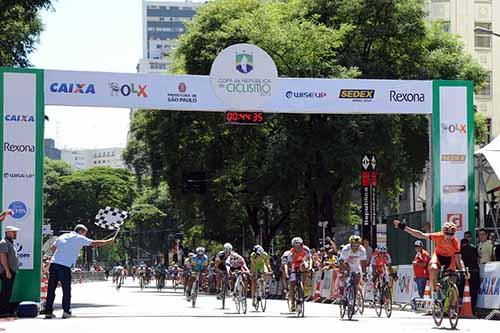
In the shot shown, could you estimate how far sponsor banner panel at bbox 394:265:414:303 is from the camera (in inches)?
1079

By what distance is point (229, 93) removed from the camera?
25672mm

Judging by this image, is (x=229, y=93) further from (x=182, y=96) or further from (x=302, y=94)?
(x=302, y=94)

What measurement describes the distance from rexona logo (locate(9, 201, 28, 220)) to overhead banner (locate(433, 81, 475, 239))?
10486mm

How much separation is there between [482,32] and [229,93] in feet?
138

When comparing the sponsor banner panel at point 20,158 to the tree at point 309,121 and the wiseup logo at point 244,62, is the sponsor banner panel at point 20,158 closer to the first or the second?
the wiseup logo at point 244,62

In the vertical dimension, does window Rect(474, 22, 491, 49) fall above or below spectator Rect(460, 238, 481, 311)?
above

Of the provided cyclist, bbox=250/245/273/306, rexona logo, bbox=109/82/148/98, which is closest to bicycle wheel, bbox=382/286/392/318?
cyclist, bbox=250/245/273/306

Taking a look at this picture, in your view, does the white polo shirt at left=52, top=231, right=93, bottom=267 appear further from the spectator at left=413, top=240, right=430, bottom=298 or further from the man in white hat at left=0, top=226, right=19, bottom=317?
the spectator at left=413, top=240, right=430, bottom=298

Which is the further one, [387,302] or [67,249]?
[387,302]

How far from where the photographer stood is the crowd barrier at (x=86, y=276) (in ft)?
300

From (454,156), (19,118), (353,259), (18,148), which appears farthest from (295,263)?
(19,118)

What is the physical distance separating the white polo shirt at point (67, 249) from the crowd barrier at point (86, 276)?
69398 mm

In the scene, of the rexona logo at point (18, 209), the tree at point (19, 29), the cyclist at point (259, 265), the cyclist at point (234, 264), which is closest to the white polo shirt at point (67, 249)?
the rexona logo at point (18, 209)

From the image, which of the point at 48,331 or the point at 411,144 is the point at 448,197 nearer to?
the point at 48,331
